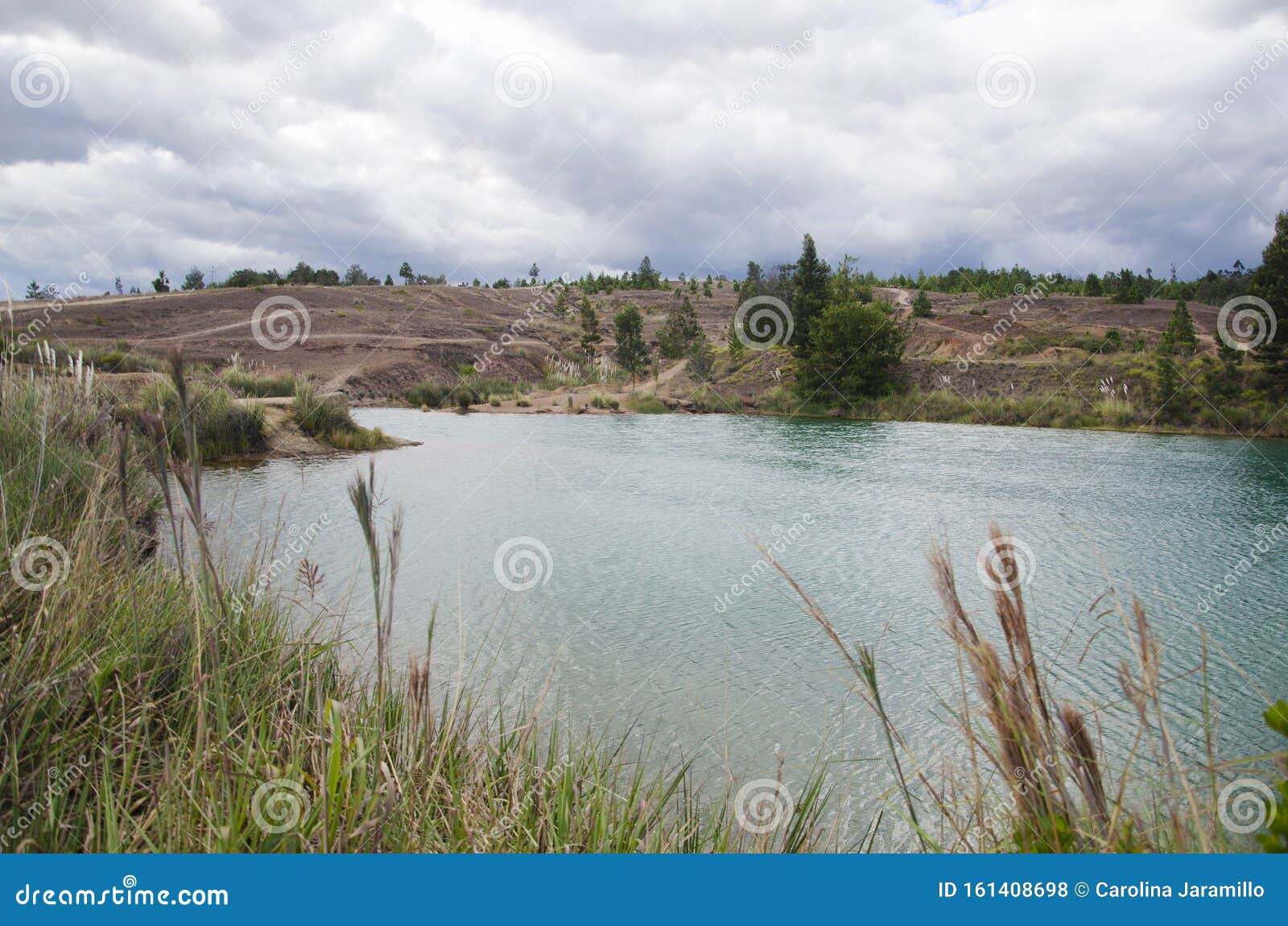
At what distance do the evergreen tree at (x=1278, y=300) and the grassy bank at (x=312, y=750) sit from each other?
28977 mm

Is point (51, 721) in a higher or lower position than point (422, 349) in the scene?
lower

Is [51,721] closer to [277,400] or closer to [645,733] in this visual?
[645,733]

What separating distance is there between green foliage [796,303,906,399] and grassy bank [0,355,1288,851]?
99.8 ft

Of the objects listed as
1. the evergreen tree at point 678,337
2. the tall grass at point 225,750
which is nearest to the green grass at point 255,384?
the tall grass at point 225,750

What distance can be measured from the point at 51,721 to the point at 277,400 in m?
15.8

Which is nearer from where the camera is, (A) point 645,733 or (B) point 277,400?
(A) point 645,733

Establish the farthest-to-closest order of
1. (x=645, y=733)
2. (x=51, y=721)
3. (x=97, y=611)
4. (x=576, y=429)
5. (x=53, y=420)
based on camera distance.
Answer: (x=576, y=429), (x=53, y=420), (x=645, y=733), (x=97, y=611), (x=51, y=721)

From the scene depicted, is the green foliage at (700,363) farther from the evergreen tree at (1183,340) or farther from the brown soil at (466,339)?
the evergreen tree at (1183,340)

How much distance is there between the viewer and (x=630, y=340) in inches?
1652

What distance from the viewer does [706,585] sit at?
7266mm

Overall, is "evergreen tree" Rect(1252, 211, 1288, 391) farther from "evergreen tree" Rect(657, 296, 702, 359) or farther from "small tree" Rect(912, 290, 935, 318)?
"evergreen tree" Rect(657, 296, 702, 359)

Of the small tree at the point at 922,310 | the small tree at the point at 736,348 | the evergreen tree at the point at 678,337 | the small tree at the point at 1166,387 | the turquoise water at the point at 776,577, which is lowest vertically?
the turquoise water at the point at 776,577

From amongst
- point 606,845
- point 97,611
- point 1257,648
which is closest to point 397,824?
point 606,845

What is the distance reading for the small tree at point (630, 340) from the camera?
4112 centimetres
